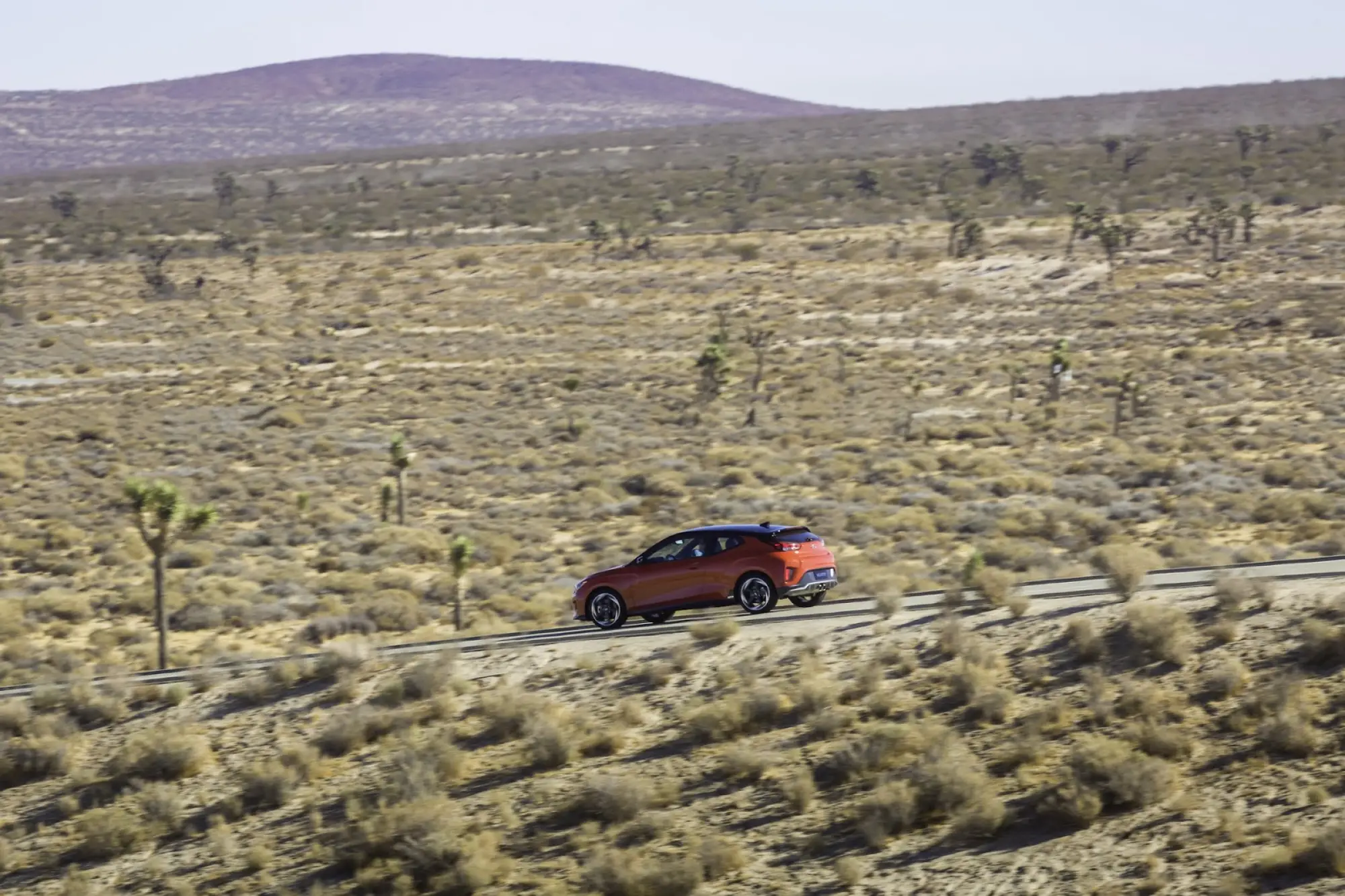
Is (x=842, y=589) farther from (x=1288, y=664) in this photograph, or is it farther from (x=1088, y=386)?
(x=1088, y=386)

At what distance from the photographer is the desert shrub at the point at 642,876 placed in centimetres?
1480

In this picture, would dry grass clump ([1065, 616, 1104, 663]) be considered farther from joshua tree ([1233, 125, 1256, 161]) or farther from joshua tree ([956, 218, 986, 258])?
joshua tree ([1233, 125, 1256, 161])

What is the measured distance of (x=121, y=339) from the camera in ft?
246

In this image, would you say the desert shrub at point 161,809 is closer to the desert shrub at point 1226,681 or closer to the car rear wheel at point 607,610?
the car rear wheel at point 607,610

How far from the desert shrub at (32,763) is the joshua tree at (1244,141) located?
107622 mm

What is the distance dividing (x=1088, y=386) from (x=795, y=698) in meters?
43.8

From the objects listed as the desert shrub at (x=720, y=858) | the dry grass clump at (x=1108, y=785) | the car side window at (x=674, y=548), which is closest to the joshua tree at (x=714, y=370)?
the car side window at (x=674, y=548)

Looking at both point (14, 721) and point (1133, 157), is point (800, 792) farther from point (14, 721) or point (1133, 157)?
point (1133, 157)

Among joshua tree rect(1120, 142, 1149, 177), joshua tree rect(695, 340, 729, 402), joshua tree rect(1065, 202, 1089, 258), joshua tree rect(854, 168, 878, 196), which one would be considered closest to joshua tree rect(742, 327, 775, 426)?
joshua tree rect(695, 340, 729, 402)

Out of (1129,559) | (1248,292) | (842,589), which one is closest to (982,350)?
(1248,292)

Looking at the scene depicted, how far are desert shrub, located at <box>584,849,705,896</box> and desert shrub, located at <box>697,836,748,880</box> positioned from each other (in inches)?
4.2

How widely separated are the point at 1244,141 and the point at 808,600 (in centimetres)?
10359

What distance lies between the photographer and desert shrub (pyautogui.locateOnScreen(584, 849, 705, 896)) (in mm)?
14797

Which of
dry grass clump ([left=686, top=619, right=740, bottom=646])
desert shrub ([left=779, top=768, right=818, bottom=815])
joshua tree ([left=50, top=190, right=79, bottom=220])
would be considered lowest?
desert shrub ([left=779, top=768, right=818, bottom=815])
